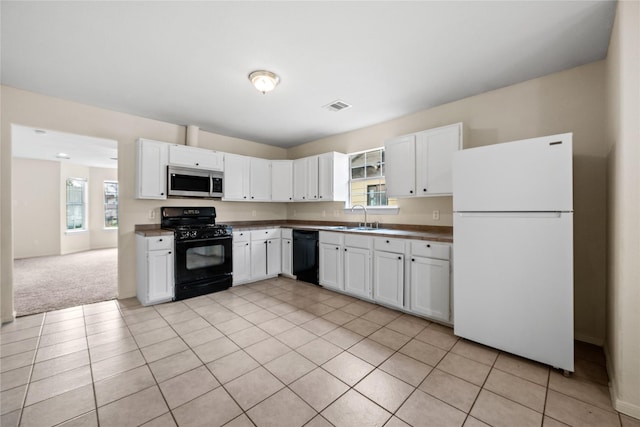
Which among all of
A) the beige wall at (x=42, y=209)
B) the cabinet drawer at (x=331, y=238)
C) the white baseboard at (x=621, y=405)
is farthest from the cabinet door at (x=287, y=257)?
the beige wall at (x=42, y=209)

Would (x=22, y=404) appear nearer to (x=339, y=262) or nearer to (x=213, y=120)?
(x=339, y=262)

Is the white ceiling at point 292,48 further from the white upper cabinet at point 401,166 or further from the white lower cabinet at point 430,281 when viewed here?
the white lower cabinet at point 430,281

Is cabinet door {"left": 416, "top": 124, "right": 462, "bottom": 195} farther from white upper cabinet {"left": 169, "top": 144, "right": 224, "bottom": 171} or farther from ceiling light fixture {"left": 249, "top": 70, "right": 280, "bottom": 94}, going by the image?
white upper cabinet {"left": 169, "top": 144, "right": 224, "bottom": 171}

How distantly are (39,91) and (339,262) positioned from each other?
4.16 meters

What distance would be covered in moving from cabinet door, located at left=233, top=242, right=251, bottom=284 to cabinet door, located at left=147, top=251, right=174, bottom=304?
0.91m

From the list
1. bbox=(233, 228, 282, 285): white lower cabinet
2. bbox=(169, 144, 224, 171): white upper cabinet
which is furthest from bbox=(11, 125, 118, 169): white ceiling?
bbox=(233, 228, 282, 285): white lower cabinet

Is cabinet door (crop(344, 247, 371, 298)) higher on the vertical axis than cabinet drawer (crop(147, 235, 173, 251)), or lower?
lower

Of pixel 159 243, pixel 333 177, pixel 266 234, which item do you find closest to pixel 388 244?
pixel 333 177

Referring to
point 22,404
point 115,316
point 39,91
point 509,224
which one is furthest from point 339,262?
point 39,91

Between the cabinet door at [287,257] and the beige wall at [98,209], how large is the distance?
21.5ft

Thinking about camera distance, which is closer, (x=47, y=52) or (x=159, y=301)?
(x=47, y=52)

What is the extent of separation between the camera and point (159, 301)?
3473 mm

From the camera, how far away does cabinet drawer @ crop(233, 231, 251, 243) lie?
420cm

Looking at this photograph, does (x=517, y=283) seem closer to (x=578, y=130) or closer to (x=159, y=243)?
(x=578, y=130)
